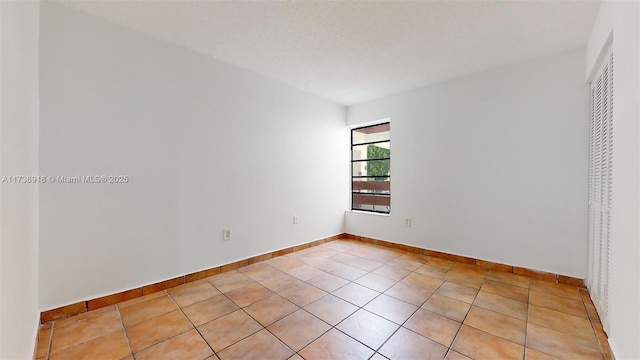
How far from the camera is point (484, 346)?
167 cm

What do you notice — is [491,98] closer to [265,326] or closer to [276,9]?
[276,9]

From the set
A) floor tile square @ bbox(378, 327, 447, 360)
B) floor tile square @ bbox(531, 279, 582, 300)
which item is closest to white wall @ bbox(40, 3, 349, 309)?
floor tile square @ bbox(378, 327, 447, 360)

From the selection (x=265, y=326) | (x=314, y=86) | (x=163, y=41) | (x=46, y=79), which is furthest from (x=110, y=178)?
(x=314, y=86)

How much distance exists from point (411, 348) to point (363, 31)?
8.32 feet

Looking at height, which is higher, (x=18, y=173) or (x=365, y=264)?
(x=18, y=173)

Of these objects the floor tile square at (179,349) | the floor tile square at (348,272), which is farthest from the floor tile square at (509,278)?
the floor tile square at (179,349)

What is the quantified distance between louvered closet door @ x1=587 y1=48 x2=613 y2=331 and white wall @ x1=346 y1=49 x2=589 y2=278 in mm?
192

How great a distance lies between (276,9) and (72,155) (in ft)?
6.61

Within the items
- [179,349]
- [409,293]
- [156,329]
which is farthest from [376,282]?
[156,329]

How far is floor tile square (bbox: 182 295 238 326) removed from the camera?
2016 millimetres

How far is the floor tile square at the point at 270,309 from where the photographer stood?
2014 millimetres

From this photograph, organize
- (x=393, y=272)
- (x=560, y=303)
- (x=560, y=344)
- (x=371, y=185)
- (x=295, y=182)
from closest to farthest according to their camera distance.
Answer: (x=560, y=344), (x=560, y=303), (x=393, y=272), (x=295, y=182), (x=371, y=185)

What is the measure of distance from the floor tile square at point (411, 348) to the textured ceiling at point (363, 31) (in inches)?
96.6

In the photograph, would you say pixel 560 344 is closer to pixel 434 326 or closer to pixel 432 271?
pixel 434 326
